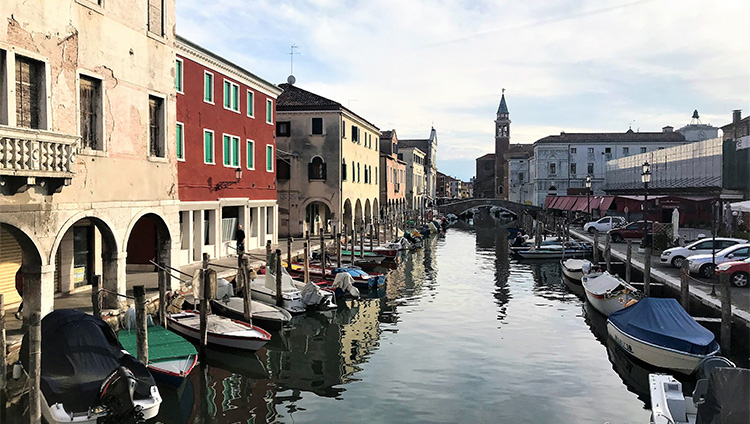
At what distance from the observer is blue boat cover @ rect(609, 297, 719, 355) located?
1323 centimetres

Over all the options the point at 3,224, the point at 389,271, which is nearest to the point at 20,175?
the point at 3,224

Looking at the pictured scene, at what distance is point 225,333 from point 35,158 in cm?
611

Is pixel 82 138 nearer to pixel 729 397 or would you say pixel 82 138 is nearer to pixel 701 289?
pixel 729 397

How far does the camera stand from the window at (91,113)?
1475cm

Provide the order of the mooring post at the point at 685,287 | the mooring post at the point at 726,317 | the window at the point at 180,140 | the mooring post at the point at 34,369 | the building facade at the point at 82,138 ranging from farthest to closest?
1. the window at the point at 180,140
2. the mooring post at the point at 685,287
3. the mooring post at the point at 726,317
4. the building facade at the point at 82,138
5. the mooring post at the point at 34,369

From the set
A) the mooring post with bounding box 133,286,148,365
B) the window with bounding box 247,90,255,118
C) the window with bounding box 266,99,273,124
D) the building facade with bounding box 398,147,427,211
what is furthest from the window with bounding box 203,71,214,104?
the building facade with bounding box 398,147,427,211

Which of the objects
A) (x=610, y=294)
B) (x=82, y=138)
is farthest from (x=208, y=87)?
(x=610, y=294)

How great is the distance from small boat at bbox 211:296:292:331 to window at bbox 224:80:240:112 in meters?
11.1

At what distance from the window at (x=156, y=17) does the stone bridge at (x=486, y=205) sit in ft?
214

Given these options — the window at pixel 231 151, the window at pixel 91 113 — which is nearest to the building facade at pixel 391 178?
the window at pixel 231 151

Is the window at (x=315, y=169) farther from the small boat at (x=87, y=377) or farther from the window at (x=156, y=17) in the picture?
the small boat at (x=87, y=377)

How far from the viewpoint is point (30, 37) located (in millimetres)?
12664

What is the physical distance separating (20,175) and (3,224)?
116 cm

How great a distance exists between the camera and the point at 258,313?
1814 cm
